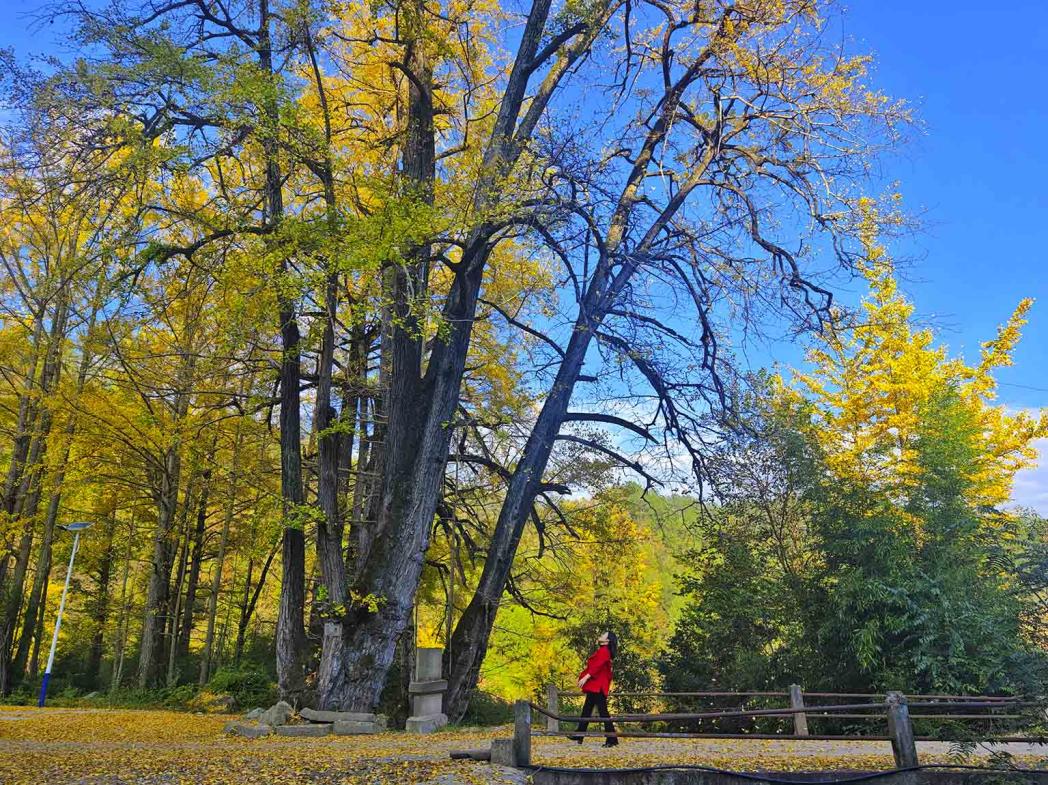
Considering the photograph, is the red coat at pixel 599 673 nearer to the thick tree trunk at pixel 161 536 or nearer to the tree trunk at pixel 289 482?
the tree trunk at pixel 289 482

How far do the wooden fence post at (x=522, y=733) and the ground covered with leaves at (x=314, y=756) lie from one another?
0.23 metres

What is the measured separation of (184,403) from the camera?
15.4 metres

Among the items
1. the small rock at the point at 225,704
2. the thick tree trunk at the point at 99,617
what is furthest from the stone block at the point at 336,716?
the thick tree trunk at the point at 99,617

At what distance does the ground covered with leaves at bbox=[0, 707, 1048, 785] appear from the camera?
5738 millimetres

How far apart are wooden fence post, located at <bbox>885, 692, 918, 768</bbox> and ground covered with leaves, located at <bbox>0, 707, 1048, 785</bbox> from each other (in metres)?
0.82

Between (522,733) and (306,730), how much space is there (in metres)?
3.92

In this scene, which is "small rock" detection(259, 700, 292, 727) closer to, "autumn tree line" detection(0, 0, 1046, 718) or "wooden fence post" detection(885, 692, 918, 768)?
"autumn tree line" detection(0, 0, 1046, 718)

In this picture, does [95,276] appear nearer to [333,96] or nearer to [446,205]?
[446,205]

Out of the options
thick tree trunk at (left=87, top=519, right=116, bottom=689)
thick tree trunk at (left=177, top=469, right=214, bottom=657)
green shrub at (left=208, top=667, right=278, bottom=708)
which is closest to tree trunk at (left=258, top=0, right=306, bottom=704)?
green shrub at (left=208, top=667, right=278, bottom=708)

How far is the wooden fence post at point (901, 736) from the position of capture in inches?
237

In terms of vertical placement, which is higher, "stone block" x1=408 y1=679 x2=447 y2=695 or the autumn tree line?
the autumn tree line

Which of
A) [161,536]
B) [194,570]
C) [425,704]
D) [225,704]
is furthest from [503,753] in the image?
[194,570]

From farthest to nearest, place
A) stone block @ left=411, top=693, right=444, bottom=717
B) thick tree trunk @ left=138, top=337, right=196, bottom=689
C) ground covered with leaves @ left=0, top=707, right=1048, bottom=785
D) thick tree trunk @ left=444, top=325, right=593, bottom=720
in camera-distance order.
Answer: thick tree trunk @ left=138, top=337, right=196, bottom=689 → thick tree trunk @ left=444, top=325, right=593, bottom=720 → stone block @ left=411, top=693, right=444, bottom=717 → ground covered with leaves @ left=0, top=707, right=1048, bottom=785

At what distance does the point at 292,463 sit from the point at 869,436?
14.8 m
